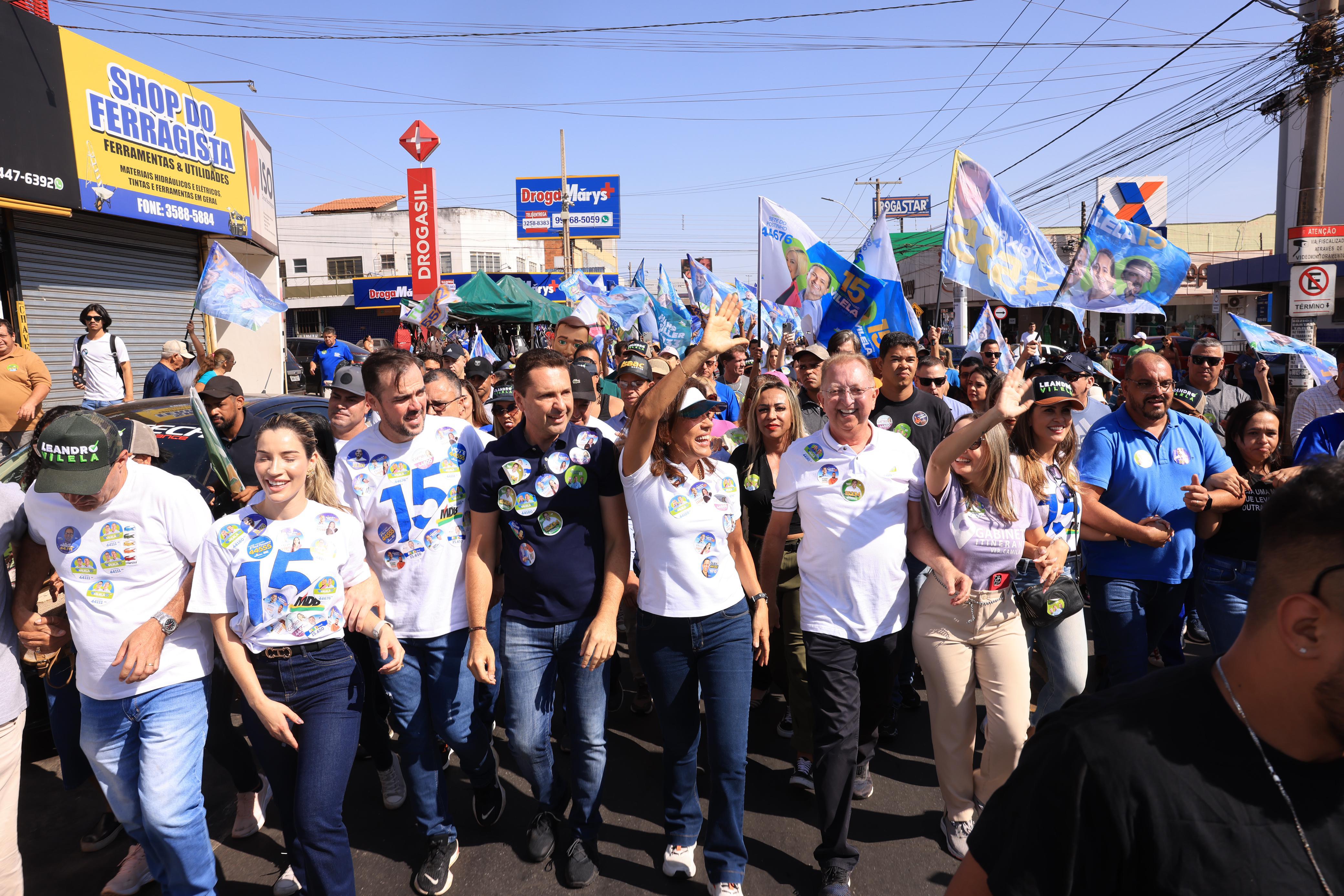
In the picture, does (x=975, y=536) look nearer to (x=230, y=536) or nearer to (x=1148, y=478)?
(x=1148, y=478)

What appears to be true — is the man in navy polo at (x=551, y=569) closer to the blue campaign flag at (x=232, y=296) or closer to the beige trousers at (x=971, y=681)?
the beige trousers at (x=971, y=681)

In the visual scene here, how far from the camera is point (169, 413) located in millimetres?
5039

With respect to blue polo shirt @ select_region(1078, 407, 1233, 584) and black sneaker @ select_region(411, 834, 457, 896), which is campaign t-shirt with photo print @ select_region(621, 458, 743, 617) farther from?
blue polo shirt @ select_region(1078, 407, 1233, 584)

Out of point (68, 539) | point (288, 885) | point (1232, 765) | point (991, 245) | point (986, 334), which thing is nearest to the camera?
point (1232, 765)

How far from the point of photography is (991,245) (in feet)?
23.8

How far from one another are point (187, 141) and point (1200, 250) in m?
50.9

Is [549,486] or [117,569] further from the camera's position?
[549,486]

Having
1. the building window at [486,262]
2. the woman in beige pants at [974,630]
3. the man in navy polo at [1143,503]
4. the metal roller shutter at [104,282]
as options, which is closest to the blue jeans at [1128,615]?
the man in navy polo at [1143,503]

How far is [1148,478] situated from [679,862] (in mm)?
2774

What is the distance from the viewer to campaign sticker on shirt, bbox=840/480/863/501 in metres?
3.41

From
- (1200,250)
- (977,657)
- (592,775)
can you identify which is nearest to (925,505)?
(977,657)

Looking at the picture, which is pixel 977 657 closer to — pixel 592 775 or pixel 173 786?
pixel 592 775

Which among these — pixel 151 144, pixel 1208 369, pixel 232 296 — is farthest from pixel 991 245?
pixel 151 144

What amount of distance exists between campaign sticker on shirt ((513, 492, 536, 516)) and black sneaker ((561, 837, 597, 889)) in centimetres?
139
